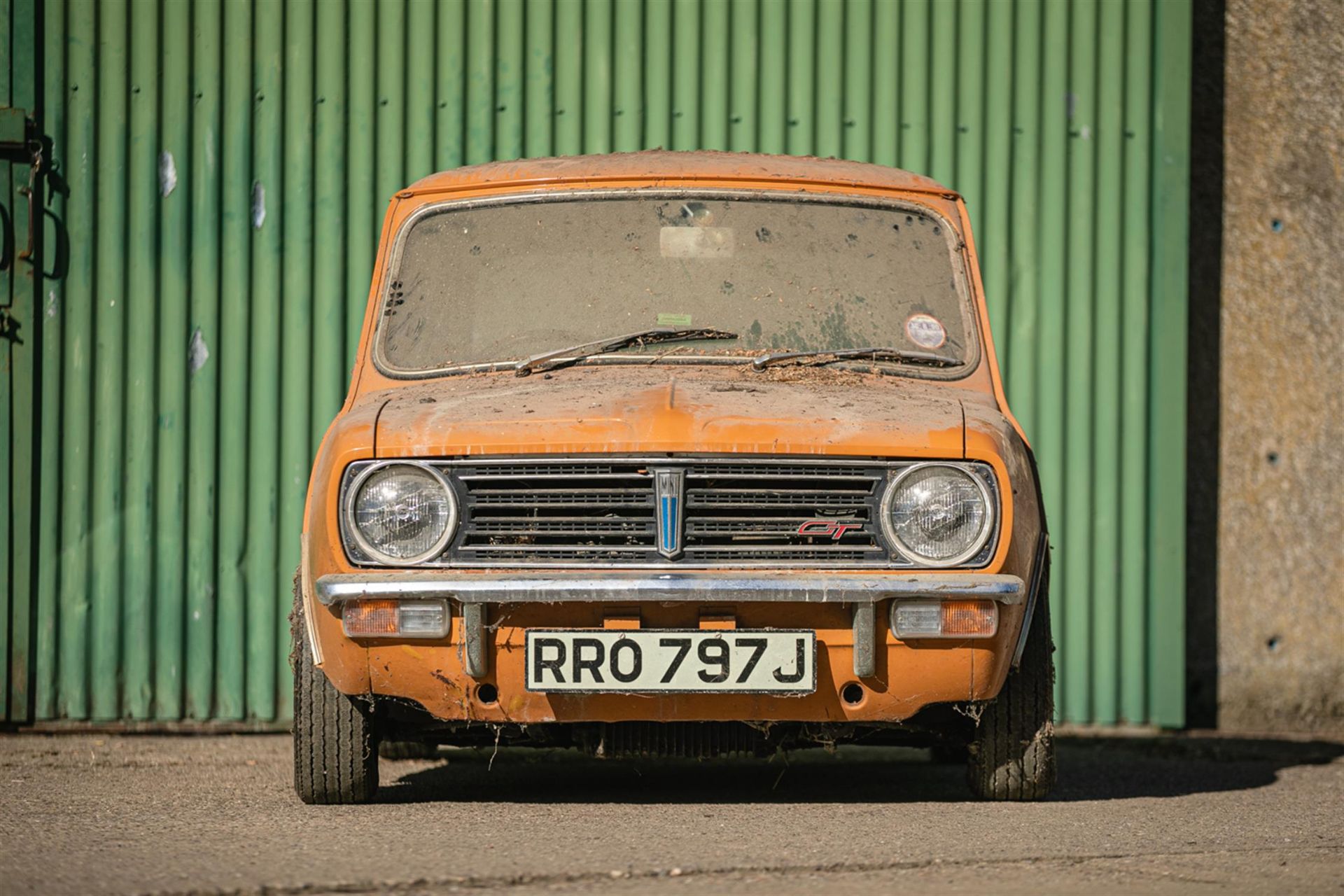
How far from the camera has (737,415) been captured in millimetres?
4355

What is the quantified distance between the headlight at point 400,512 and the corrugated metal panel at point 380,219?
303 centimetres

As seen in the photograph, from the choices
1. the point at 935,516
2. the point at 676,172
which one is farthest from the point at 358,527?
the point at 676,172

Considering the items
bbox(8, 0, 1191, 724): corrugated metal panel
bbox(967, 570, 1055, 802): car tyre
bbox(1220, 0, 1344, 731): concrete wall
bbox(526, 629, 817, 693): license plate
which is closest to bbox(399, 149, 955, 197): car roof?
bbox(967, 570, 1055, 802): car tyre

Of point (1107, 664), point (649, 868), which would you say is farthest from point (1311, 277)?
point (649, 868)

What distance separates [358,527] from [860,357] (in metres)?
1.57

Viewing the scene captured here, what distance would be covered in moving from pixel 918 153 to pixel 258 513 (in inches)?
128

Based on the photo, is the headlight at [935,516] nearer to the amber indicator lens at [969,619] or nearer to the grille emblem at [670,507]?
the amber indicator lens at [969,619]

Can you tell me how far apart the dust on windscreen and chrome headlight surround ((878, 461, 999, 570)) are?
0.84 meters

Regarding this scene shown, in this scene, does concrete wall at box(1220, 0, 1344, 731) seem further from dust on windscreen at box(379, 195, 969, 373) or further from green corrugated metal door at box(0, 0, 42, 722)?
green corrugated metal door at box(0, 0, 42, 722)

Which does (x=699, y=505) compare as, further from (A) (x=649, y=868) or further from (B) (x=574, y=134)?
(B) (x=574, y=134)

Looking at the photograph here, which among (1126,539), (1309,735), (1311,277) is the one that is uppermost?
(1311,277)

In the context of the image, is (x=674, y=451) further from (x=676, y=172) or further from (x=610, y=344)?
(x=676, y=172)

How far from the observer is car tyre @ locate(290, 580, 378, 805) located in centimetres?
462

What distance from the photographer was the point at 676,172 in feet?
17.9
